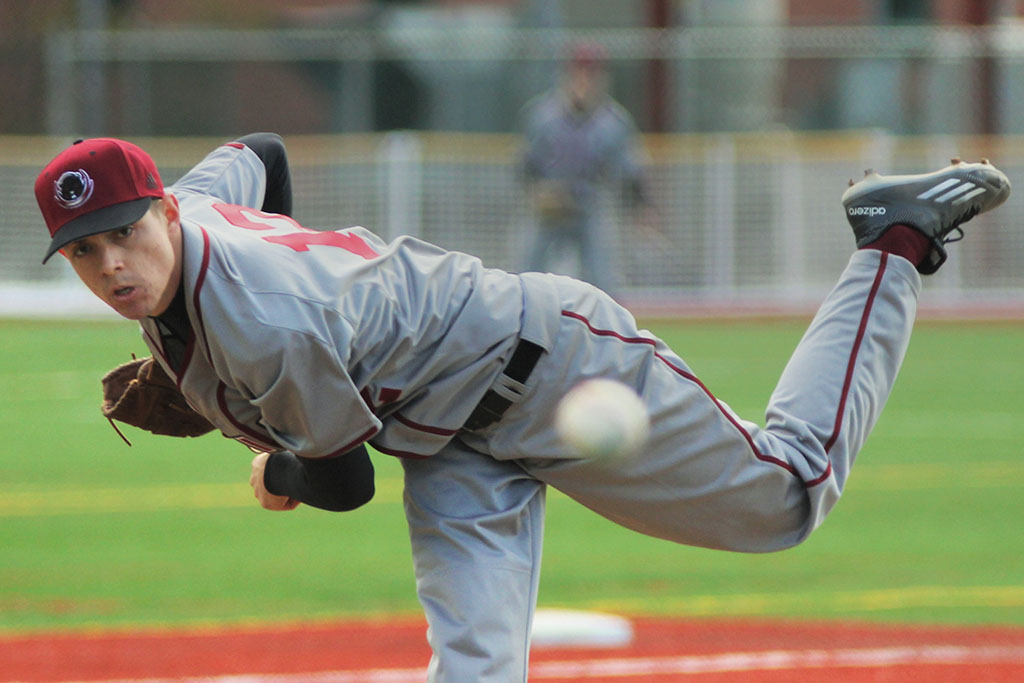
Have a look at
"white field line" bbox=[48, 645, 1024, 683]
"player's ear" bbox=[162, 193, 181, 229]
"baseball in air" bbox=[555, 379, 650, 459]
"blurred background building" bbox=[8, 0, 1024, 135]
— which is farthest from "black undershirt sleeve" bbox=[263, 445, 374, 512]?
"blurred background building" bbox=[8, 0, 1024, 135]

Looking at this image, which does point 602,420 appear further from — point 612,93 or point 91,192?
point 612,93

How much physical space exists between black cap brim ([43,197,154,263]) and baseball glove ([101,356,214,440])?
0.63 m

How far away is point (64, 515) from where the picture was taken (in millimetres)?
7777

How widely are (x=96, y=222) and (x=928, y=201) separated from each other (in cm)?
232

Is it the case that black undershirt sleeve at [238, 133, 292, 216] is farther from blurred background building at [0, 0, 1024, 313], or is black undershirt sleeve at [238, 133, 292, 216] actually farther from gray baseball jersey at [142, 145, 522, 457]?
blurred background building at [0, 0, 1024, 313]

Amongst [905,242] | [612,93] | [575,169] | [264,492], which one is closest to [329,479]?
[264,492]

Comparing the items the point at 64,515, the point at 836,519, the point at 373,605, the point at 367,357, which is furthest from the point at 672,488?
the point at 64,515

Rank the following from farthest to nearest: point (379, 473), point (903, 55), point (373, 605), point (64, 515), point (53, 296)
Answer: point (903, 55) < point (53, 296) < point (379, 473) < point (64, 515) < point (373, 605)

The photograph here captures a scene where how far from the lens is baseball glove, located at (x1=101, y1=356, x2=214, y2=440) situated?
382 cm

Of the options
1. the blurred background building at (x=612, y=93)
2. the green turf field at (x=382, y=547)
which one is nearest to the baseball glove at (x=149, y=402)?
the green turf field at (x=382, y=547)

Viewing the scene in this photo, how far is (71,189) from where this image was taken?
10.6ft

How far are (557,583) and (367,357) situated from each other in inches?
130

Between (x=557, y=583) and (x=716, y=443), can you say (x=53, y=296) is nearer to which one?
(x=557, y=583)

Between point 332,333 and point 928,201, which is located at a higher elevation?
point 928,201
